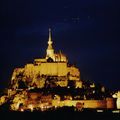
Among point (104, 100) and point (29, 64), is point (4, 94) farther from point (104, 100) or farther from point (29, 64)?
point (104, 100)

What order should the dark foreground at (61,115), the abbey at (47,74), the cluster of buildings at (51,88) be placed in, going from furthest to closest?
1. the abbey at (47,74)
2. the cluster of buildings at (51,88)
3. the dark foreground at (61,115)

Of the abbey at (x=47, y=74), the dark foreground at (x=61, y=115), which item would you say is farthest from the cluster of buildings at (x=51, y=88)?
the dark foreground at (x=61, y=115)

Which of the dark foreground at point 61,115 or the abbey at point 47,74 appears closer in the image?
the dark foreground at point 61,115

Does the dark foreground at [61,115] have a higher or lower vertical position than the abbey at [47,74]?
lower

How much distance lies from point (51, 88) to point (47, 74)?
7.51 metres

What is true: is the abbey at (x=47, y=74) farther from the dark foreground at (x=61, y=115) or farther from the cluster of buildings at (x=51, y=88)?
the dark foreground at (x=61, y=115)

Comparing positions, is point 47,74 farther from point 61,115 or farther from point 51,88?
point 61,115

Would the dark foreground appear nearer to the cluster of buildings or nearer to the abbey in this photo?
the cluster of buildings

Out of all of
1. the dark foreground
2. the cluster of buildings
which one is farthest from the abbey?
the dark foreground

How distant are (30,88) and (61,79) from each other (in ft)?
24.4

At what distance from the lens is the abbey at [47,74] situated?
112 m

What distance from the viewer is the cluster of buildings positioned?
98.8m

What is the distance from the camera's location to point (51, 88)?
4190 inches

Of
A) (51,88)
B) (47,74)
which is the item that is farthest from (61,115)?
(47,74)
